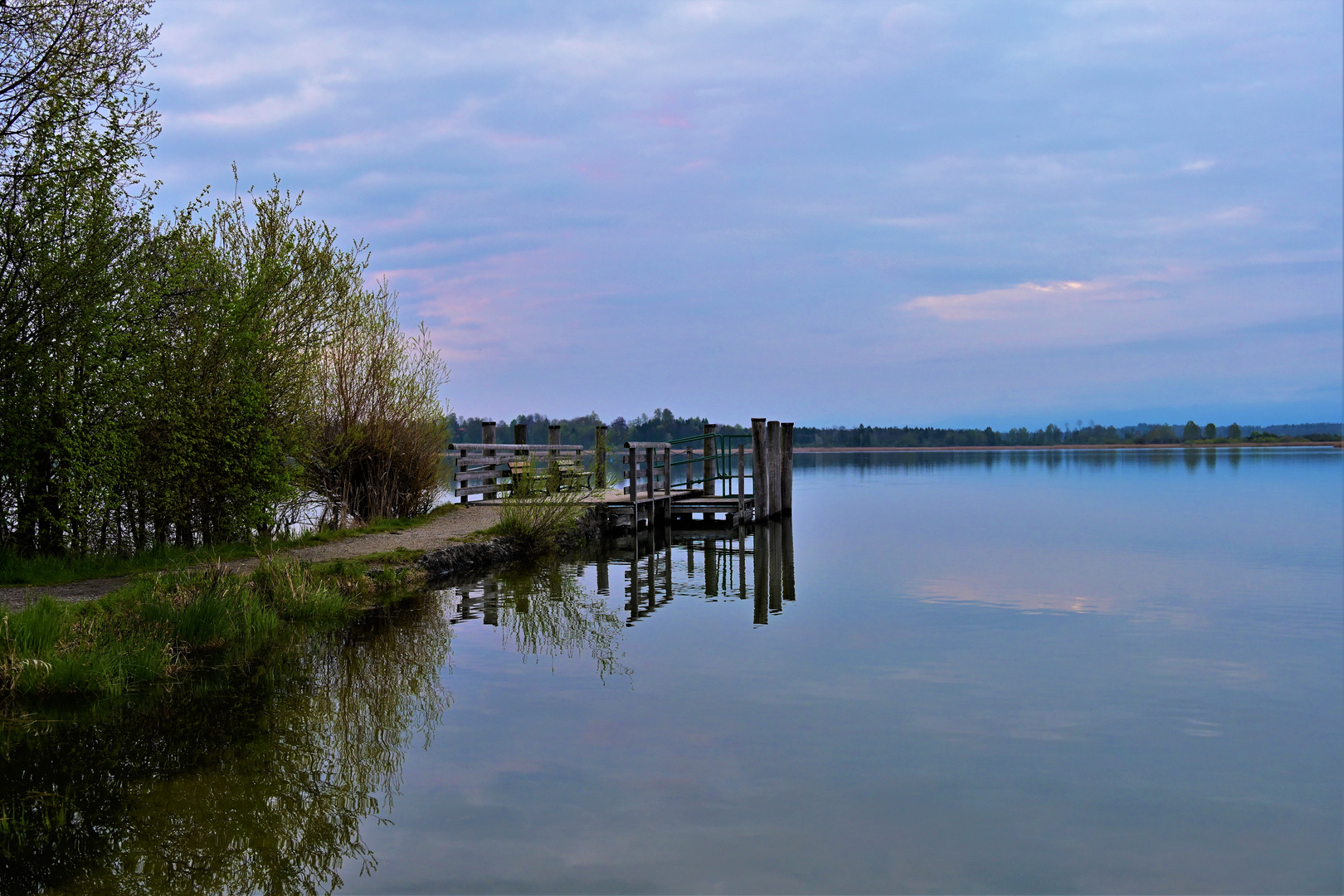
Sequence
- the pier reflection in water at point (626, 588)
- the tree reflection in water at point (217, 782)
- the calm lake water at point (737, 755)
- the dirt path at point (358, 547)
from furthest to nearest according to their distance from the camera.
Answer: the pier reflection in water at point (626, 588) < the dirt path at point (358, 547) < the calm lake water at point (737, 755) < the tree reflection in water at point (217, 782)

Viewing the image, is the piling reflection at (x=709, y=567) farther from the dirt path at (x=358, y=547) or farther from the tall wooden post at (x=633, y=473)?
the dirt path at (x=358, y=547)

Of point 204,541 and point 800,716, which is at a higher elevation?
point 204,541

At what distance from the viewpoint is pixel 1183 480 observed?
46.9m

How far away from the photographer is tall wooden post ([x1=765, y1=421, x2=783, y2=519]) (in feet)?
81.0

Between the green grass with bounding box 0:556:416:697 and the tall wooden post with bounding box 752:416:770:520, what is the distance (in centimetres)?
1207

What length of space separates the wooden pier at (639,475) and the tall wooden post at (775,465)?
21mm

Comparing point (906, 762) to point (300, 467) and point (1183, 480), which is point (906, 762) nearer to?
point (300, 467)

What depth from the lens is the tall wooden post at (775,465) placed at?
24.7m

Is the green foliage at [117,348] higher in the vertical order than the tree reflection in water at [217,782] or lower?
higher

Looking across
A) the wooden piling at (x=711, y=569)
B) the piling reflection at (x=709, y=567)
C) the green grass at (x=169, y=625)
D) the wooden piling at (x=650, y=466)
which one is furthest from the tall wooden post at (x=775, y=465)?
the green grass at (x=169, y=625)

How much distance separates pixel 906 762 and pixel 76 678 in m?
6.37

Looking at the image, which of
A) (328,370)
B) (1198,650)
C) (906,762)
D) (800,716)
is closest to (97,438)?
(328,370)

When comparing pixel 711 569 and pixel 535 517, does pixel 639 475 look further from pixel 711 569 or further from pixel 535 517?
pixel 535 517

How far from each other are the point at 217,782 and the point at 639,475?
18.2 m
